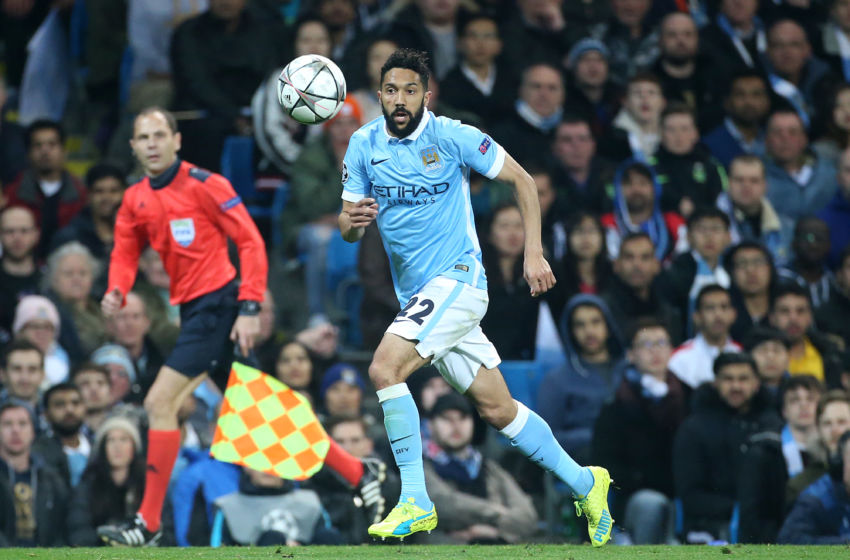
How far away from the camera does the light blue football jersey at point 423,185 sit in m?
6.90

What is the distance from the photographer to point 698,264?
1167 centimetres

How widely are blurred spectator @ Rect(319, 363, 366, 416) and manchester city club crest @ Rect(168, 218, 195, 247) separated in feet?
7.86

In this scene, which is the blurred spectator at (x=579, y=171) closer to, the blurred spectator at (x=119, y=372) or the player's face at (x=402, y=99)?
the blurred spectator at (x=119, y=372)

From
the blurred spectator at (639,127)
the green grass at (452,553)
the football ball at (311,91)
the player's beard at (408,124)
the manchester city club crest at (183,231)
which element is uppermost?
the blurred spectator at (639,127)

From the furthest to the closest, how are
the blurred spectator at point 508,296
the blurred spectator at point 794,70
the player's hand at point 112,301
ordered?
the blurred spectator at point 794,70
the blurred spectator at point 508,296
the player's hand at point 112,301

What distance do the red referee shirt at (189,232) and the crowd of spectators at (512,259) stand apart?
176cm

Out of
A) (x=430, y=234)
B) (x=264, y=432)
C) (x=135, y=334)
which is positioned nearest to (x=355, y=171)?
(x=430, y=234)

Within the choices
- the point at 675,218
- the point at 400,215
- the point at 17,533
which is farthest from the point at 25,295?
the point at 675,218

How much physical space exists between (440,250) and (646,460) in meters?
4.03

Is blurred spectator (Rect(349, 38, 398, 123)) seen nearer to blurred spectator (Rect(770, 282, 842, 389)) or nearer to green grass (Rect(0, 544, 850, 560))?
blurred spectator (Rect(770, 282, 842, 389))

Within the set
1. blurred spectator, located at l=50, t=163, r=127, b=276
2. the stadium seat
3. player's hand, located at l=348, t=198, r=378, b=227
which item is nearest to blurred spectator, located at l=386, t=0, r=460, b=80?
the stadium seat

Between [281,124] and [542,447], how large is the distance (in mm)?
5578

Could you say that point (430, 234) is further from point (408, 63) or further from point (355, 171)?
point (408, 63)

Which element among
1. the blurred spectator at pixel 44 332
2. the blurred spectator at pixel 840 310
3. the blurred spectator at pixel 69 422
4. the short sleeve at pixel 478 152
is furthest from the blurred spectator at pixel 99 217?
the blurred spectator at pixel 840 310
